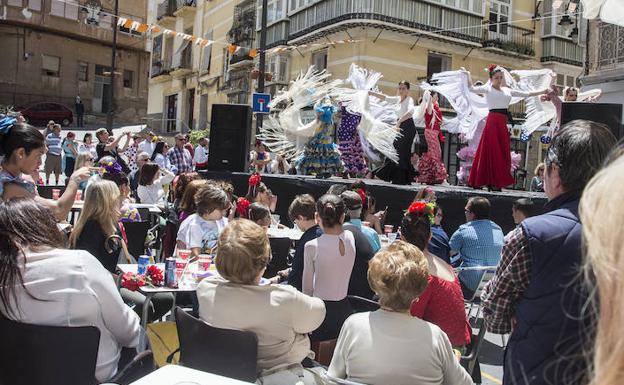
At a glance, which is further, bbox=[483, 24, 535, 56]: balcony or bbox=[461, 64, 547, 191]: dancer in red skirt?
bbox=[483, 24, 535, 56]: balcony

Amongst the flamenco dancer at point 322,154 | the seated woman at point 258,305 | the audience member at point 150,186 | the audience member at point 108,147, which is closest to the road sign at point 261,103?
the flamenco dancer at point 322,154

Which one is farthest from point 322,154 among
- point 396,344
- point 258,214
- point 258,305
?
point 396,344

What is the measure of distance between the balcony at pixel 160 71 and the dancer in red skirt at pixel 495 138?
84.2 feet

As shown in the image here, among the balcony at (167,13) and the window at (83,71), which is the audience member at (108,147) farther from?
the window at (83,71)

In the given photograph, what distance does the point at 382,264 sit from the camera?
2.55 m

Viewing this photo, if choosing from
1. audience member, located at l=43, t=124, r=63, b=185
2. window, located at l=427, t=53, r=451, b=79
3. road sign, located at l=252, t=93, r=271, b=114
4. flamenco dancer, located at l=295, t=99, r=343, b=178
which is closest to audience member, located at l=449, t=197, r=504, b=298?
flamenco dancer, located at l=295, t=99, r=343, b=178

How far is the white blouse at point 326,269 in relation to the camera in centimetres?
371

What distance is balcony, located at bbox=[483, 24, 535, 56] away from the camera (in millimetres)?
20328

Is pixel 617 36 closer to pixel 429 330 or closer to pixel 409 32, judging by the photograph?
pixel 409 32

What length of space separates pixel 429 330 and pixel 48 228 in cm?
165

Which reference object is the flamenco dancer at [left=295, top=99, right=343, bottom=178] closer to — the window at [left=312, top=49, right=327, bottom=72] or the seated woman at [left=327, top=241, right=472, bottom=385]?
the seated woman at [left=327, top=241, right=472, bottom=385]

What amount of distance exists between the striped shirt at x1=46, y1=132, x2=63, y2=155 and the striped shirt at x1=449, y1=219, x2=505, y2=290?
11728 mm

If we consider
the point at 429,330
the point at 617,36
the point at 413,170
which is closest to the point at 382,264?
the point at 429,330

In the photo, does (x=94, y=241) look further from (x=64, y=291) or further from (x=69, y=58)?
(x=69, y=58)
